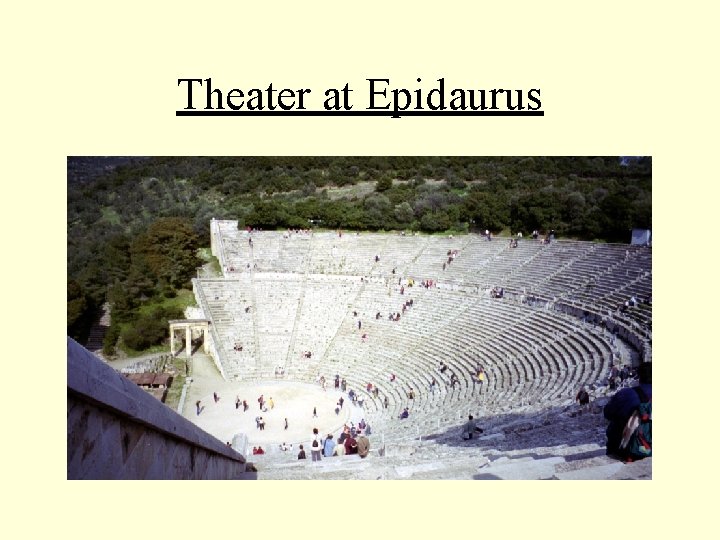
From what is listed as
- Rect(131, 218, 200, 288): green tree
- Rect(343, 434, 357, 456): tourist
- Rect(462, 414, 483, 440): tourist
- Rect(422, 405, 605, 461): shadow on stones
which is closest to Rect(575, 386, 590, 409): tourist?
Rect(422, 405, 605, 461): shadow on stones

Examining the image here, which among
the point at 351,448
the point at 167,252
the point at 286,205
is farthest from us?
the point at 286,205

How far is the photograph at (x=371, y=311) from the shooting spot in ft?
32.4

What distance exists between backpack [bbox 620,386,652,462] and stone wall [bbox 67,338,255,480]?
5.05m

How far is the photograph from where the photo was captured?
9875mm

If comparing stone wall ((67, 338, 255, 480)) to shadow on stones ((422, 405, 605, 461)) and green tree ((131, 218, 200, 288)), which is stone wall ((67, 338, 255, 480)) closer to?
shadow on stones ((422, 405, 605, 461))

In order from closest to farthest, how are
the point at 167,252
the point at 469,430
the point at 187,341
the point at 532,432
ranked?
the point at 532,432 → the point at 469,430 → the point at 187,341 → the point at 167,252

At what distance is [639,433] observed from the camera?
7.22m

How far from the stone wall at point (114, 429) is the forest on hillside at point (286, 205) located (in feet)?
54.5

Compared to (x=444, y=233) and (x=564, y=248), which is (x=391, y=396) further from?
(x=444, y=233)

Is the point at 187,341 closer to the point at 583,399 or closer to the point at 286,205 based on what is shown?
the point at 286,205

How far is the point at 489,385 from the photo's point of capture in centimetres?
1897

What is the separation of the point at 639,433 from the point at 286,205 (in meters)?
32.0

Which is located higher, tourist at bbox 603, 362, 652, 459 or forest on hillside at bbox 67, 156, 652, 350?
forest on hillside at bbox 67, 156, 652, 350

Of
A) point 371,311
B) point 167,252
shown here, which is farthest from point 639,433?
point 167,252
